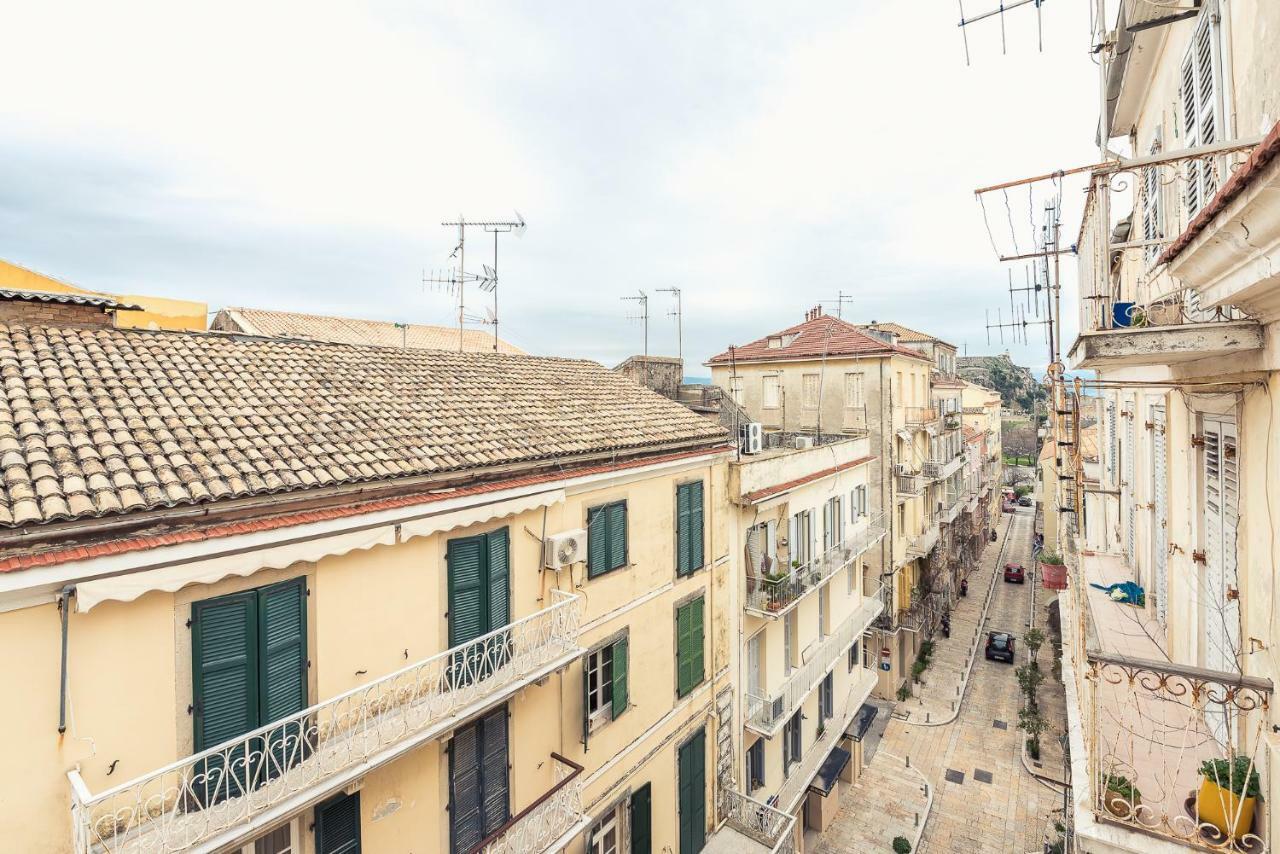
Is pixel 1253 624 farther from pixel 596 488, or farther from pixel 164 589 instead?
pixel 164 589

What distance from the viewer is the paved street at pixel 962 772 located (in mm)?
17156

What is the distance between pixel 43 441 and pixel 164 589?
1856 mm

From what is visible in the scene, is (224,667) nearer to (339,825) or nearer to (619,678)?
(339,825)

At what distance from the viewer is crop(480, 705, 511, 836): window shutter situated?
8.20 meters

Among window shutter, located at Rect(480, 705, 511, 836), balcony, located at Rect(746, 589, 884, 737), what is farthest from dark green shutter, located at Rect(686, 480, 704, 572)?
window shutter, located at Rect(480, 705, 511, 836)

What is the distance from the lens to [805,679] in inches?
611

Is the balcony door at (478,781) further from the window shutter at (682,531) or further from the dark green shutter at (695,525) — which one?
the dark green shutter at (695,525)

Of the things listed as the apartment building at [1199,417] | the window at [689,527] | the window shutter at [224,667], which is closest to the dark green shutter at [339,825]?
the window shutter at [224,667]

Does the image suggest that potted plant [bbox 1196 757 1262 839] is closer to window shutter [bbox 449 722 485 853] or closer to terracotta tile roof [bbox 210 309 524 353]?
window shutter [bbox 449 722 485 853]

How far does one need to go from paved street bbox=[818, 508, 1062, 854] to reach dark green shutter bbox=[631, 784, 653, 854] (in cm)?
877

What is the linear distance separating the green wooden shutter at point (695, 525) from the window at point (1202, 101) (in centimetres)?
842


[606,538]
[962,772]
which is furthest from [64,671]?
[962,772]

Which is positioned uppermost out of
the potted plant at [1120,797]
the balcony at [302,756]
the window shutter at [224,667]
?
the window shutter at [224,667]

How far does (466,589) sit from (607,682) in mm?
3773
